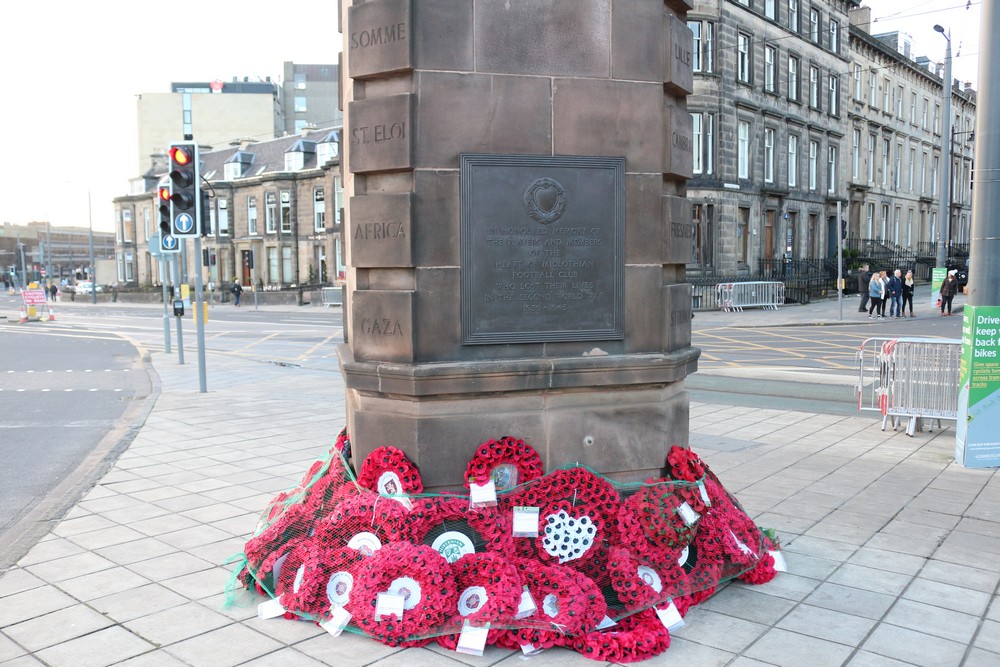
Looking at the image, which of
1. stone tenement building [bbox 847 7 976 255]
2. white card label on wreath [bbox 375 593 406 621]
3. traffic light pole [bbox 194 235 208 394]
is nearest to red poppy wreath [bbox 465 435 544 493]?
white card label on wreath [bbox 375 593 406 621]

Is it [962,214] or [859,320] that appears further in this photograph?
[962,214]

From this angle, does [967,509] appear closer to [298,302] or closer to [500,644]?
[500,644]

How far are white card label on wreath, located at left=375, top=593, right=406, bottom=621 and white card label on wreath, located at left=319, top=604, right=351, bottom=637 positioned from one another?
0.66 feet

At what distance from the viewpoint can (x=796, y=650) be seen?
4355 mm

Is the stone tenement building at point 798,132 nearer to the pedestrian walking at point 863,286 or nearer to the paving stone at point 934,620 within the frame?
the pedestrian walking at point 863,286

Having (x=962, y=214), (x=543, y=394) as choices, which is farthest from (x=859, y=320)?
(x=962, y=214)

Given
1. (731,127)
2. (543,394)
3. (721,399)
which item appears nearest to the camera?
(543,394)

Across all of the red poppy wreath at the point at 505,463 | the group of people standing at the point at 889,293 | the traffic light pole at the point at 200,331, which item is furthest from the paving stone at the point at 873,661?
the group of people standing at the point at 889,293

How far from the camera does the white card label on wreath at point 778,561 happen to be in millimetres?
5527

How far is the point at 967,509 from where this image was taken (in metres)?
6.93

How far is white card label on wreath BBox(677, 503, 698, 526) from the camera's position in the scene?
17.4 ft

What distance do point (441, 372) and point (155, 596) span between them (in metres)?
2.19

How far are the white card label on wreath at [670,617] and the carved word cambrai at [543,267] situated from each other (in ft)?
6.20

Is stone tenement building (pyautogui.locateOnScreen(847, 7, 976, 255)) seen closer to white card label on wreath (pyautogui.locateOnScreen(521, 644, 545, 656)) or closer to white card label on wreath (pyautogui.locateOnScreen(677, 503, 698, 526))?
white card label on wreath (pyautogui.locateOnScreen(677, 503, 698, 526))
